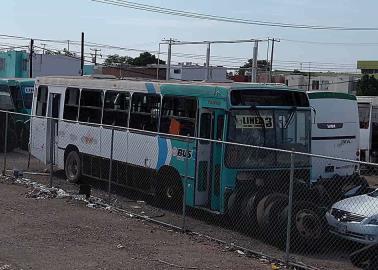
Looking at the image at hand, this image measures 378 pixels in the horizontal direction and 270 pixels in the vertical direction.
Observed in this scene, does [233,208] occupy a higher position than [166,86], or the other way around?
[166,86]

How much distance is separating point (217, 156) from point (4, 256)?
4055 millimetres

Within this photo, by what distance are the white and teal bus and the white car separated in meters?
0.50

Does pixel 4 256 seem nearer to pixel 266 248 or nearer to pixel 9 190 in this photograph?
pixel 266 248

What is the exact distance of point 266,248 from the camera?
871cm

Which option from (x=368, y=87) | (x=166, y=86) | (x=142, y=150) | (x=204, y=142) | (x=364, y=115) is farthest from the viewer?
(x=368, y=87)

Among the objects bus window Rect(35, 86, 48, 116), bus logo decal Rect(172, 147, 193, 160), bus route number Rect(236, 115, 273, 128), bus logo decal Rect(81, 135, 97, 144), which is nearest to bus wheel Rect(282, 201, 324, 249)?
bus route number Rect(236, 115, 273, 128)

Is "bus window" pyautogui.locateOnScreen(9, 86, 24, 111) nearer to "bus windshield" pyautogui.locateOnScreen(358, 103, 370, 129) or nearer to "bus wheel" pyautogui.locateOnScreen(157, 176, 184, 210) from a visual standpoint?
"bus wheel" pyautogui.locateOnScreen(157, 176, 184, 210)

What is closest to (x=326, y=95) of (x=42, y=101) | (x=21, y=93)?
(x=42, y=101)

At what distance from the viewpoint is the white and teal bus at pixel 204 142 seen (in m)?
9.70

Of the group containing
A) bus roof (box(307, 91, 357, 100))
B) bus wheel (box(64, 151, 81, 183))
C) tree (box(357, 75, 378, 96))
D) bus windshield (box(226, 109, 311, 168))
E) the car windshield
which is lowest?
bus wheel (box(64, 151, 81, 183))

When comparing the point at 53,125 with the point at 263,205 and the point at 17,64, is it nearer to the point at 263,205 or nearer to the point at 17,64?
the point at 263,205

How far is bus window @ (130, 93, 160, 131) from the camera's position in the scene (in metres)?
12.3

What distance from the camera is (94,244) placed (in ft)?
28.0

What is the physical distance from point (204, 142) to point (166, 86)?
2060 mm
